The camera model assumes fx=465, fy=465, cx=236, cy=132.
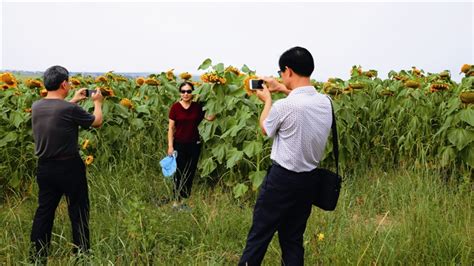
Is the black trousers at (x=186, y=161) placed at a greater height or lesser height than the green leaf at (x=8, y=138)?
lesser

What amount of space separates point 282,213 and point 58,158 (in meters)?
1.51

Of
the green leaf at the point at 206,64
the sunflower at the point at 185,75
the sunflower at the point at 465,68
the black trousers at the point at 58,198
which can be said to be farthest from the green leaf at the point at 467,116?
the black trousers at the point at 58,198

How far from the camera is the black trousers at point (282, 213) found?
7.61 ft

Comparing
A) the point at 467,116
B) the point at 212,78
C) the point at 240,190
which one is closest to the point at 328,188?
the point at 240,190

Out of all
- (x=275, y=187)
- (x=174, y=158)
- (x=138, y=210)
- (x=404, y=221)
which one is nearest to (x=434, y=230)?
(x=404, y=221)

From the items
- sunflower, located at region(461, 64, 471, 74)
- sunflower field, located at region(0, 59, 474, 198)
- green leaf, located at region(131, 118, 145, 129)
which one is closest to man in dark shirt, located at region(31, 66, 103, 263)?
sunflower field, located at region(0, 59, 474, 198)

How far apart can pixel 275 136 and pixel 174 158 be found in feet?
6.23

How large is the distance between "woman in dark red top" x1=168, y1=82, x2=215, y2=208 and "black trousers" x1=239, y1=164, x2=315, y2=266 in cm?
181

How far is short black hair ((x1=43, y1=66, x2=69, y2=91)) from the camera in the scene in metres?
2.88

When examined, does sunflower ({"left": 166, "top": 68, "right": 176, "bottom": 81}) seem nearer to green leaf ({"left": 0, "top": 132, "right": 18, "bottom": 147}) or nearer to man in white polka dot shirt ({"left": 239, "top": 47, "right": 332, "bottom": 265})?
green leaf ({"left": 0, "top": 132, "right": 18, "bottom": 147})

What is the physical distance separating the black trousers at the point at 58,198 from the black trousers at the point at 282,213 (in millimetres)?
1238

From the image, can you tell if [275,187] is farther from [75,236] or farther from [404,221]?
[75,236]

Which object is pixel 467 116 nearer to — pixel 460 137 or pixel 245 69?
pixel 460 137

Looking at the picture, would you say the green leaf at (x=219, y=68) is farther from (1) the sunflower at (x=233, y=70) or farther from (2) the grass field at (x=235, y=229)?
(2) the grass field at (x=235, y=229)
